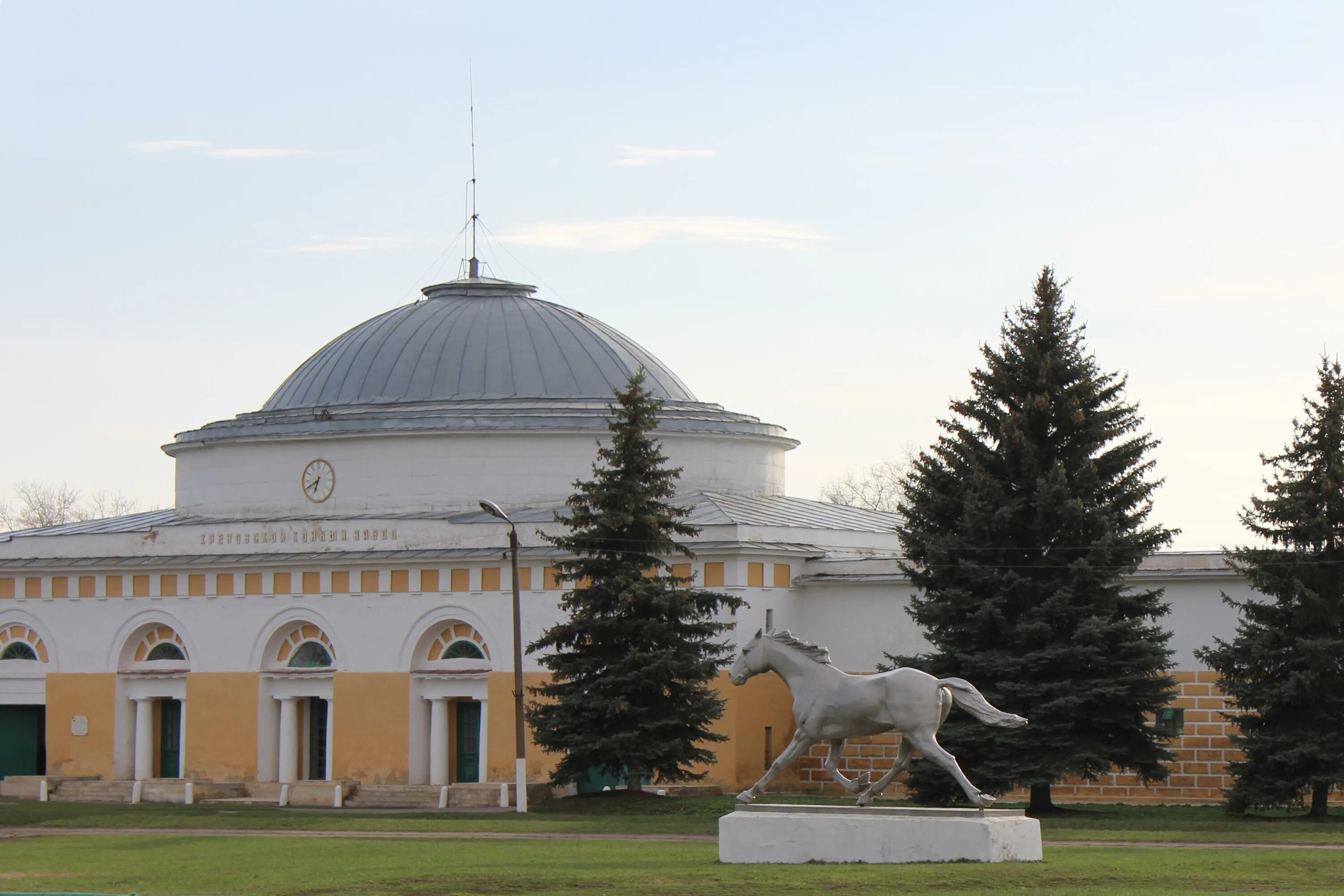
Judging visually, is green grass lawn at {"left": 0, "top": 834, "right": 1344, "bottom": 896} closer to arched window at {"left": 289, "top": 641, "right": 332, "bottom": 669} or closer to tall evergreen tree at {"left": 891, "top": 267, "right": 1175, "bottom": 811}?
tall evergreen tree at {"left": 891, "top": 267, "right": 1175, "bottom": 811}

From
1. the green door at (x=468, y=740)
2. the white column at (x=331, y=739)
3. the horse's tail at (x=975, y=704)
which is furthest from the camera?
Answer: the white column at (x=331, y=739)

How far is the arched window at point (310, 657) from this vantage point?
43.2 m

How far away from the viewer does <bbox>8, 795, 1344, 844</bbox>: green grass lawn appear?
2781 cm

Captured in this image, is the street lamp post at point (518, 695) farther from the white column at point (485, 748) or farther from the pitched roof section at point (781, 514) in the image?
the pitched roof section at point (781, 514)

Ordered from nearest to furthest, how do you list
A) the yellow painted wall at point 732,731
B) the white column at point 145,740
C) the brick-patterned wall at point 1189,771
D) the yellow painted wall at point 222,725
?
the brick-patterned wall at point 1189,771, the yellow painted wall at point 732,731, the yellow painted wall at point 222,725, the white column at point 145,740

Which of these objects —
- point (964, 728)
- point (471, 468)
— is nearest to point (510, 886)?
point (964, 728)

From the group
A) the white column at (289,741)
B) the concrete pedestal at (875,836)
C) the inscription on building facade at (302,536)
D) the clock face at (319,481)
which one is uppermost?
the clock face at (319,481)

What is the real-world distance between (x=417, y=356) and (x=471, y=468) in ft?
13.9

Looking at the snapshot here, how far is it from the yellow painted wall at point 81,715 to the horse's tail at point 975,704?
2727 cm

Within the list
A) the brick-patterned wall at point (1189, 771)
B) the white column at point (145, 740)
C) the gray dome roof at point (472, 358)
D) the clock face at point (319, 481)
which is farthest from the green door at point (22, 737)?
the brick-patterned wall at point (1189, 771)

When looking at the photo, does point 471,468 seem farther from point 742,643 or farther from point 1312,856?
point 1312,856

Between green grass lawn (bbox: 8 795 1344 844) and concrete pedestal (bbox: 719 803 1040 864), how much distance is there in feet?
18.4

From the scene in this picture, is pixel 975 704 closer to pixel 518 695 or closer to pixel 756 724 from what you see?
pixel 518 695

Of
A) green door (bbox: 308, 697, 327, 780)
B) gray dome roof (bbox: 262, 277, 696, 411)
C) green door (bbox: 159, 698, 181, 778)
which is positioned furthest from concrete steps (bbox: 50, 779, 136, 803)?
gray dome roof (bbox: 262, 277, 696, 411)
